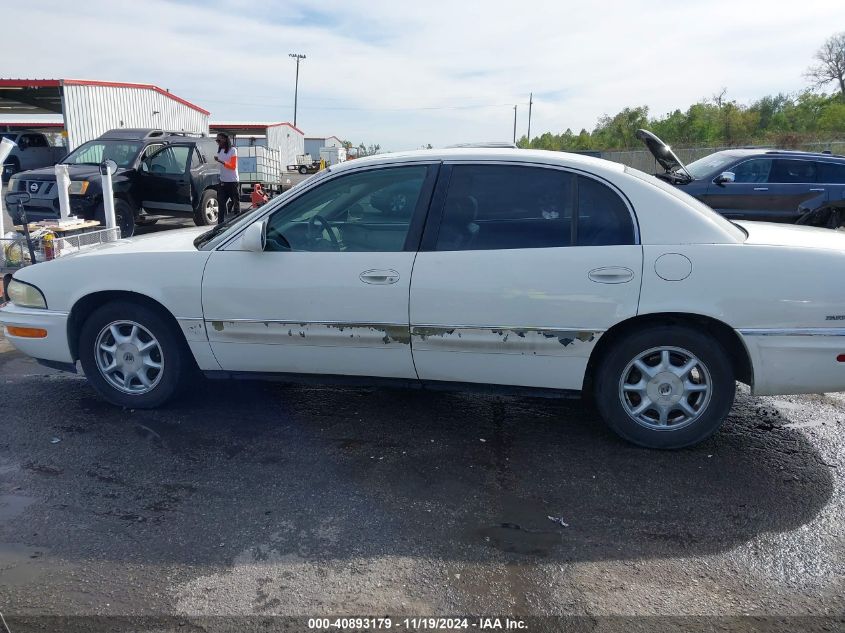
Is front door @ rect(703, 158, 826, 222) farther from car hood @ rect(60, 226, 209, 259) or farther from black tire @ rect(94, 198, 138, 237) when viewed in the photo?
black tire @ rect(94, 198, 138, 237)

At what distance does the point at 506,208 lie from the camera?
4.01m

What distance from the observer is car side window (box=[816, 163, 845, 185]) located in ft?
38.1

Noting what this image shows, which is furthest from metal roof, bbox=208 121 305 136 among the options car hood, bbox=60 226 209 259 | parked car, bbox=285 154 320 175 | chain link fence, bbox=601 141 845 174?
car hood, bbox=60 226 209 259

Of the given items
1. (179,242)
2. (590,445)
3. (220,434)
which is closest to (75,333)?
(179,242)

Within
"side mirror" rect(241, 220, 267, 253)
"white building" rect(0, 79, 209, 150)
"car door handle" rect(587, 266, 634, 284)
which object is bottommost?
"car door handle" rect(587, 266, 634, 284)

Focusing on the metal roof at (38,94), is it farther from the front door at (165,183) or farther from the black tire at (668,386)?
the black tire at (668,386)

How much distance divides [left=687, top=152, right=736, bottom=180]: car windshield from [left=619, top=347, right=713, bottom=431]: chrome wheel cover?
8429 millimetres

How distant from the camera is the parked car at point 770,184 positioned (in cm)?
1136

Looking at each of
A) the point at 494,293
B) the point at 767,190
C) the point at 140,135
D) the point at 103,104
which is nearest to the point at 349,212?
the point at 494,293

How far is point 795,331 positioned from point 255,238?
2956mm

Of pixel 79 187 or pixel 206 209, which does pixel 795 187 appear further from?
pixel 79 187

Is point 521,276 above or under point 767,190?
under

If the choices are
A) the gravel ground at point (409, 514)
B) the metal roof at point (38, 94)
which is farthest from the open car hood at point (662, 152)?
the metal roof at point (38, 94)

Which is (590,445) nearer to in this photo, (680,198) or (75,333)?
(680,198)
